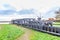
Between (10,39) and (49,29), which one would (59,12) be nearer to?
(49,29)

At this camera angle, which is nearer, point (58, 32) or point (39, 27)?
point (58, 32)

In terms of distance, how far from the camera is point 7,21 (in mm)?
75250

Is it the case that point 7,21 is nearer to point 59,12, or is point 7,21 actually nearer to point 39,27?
point 59,12

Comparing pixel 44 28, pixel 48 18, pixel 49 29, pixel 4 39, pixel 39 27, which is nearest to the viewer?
pixel 4 39

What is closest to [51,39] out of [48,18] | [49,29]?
[49,29]

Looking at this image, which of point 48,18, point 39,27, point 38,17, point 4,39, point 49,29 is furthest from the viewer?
point 48,18

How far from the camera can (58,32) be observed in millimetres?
26500

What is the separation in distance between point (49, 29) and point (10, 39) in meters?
10.5

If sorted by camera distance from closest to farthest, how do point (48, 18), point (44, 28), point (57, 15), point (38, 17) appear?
point (44, 28) < point (38, 17) < point (48, 18) < point (57, 15)

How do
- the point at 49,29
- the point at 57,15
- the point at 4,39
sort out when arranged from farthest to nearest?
the point at 57,15 < the point at 49,29 < the point at 4,39

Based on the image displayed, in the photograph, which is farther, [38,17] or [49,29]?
[38,17]

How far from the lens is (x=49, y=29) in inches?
1195

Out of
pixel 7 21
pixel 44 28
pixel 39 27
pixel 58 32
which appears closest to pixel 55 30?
pixel 58 32

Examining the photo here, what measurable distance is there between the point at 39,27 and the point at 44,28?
2984mm
